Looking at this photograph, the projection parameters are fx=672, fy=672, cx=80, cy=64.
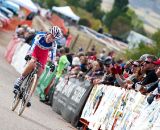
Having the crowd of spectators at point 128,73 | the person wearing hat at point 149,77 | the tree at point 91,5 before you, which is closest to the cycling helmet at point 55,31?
the crowd of spectators at point 128,73

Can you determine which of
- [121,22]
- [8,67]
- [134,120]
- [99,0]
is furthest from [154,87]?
[99,0]

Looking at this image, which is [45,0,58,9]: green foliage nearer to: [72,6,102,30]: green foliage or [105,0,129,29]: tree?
[72,6,102,30]: green foliage

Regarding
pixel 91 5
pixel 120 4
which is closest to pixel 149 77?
pixel 120 4

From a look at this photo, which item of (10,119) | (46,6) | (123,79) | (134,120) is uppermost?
(46,6)

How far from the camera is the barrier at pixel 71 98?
1786cm

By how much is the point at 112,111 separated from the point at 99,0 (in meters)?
106

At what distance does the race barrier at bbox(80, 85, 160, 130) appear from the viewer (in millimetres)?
12461

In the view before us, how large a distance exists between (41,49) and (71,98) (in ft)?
11.0

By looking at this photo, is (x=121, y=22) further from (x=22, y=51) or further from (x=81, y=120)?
Result: (x=81, y=120)

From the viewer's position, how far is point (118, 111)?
14656 millimetres

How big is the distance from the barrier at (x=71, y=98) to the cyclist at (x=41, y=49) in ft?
8.10

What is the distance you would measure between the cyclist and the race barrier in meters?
1.73

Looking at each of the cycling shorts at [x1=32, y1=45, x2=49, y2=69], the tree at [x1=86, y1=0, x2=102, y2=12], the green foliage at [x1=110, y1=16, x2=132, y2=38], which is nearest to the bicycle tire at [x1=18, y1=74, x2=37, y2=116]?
the cycling shorts at [x1=32, y1=45, x2=49, y2=69]

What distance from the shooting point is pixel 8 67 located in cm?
2853
